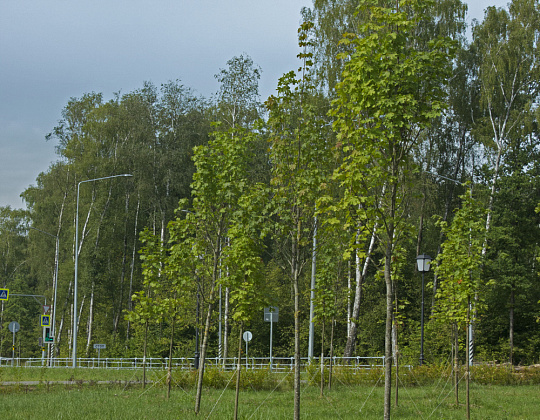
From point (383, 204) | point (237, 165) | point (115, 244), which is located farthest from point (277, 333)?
point (383, 204)

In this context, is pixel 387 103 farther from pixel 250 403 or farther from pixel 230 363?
pixel 230 363

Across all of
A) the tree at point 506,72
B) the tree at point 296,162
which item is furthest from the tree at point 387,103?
the tree at point 506,72

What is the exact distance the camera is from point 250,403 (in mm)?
14492

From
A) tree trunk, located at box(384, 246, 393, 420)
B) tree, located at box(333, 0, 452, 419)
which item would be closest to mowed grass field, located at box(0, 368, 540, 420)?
tree trunk, located at box(384, 246, 393, 420)

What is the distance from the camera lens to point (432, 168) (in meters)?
37.6

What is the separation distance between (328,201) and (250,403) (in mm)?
7305

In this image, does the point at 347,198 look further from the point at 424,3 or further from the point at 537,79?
the point at 537,79

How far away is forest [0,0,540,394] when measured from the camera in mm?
8805

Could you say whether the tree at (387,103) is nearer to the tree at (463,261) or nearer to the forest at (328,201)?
the forest at (328,201)

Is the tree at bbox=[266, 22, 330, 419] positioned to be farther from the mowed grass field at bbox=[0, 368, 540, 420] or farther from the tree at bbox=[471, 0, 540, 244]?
the tree at bbox=[471, 0, 540, 244]

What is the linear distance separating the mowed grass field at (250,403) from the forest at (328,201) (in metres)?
1.74

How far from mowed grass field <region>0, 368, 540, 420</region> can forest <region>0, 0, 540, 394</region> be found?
1.74 meters

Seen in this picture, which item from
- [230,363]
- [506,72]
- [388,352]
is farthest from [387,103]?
[506,72]

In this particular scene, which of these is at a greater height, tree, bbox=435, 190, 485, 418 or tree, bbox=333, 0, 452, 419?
tree, bbox=333, 0, 452, 419
